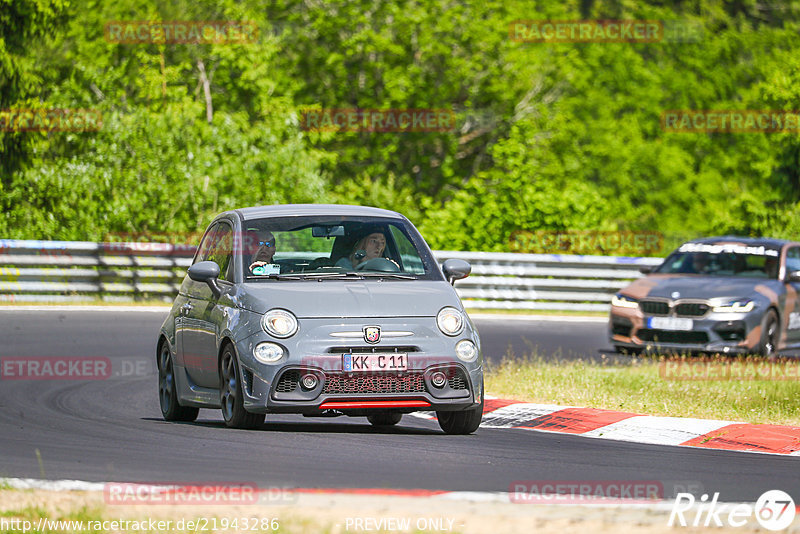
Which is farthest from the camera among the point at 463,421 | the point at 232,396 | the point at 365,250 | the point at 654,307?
the point at 654,307

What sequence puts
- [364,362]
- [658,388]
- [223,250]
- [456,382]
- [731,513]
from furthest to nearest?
[658,388] → [223,250] → [456,382] → [364,362] → [731,513]

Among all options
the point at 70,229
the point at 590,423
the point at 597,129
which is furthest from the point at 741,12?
the point at 590,423

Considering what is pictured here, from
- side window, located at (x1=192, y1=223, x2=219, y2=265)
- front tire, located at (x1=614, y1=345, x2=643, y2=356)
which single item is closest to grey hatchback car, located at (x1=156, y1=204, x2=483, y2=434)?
side window, located at (x1=192, y1=223, x2=219, y2=265)

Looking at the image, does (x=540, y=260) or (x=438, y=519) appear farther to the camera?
(x=540, y=260)

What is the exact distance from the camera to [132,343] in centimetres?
1739

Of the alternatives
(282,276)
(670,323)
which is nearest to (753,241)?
(670,323)

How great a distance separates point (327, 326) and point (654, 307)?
9.03m

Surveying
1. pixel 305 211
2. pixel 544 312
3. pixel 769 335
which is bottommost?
pixel 544 312

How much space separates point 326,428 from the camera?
34.7 feet

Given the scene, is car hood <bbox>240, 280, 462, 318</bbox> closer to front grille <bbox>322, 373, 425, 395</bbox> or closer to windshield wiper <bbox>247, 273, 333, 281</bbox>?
windshield wiper <bbox>247, 273, 333, 281</bbox>

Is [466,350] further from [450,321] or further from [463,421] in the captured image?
[463,421]

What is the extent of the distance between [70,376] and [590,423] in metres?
5.50

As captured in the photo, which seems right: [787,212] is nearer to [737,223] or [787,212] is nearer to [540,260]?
[737,223]

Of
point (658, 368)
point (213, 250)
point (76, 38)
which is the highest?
point (76, 38)
